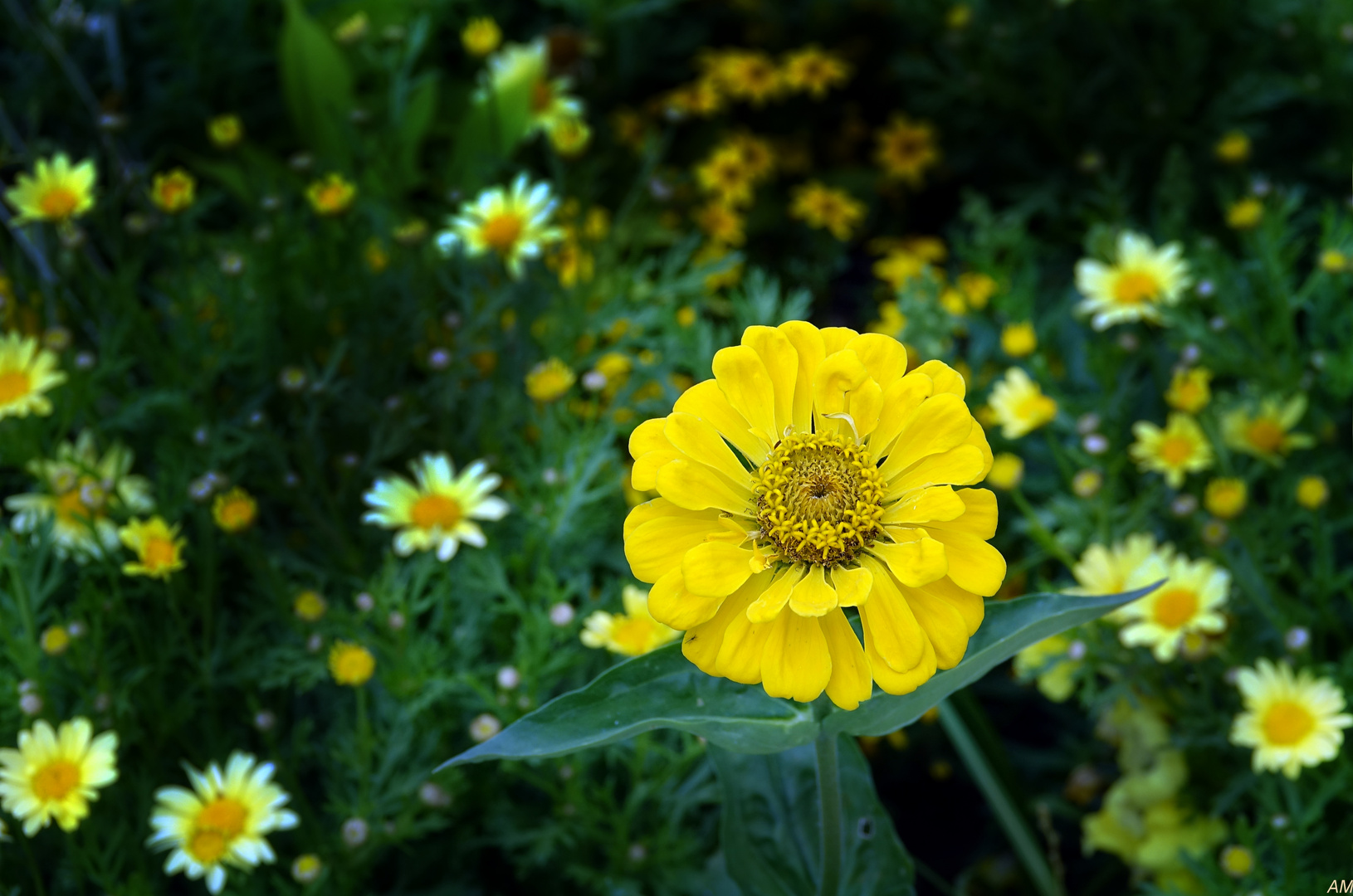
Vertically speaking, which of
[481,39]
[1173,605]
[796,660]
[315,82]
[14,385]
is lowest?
[796,660]

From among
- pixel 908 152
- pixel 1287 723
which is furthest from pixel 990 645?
pixel 908 152

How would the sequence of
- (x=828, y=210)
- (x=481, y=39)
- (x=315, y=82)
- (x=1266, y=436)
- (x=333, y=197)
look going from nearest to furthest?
1. (x=1266, y=436)
2. (x=333, y=197)
3. (x=481, y=39)
4. (x=315, y=82)
5. (x=828, y=210)

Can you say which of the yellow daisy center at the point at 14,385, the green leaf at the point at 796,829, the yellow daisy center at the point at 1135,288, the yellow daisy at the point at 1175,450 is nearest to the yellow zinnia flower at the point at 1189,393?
the yellow daisy at the point at 1175,450

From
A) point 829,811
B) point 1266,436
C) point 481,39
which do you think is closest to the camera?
point 829,811

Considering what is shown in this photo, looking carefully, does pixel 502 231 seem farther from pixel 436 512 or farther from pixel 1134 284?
pixel 1134 284

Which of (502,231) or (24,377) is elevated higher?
(502,231)

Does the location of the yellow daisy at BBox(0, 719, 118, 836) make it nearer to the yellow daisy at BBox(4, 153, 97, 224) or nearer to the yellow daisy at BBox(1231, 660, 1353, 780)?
the yellow daisy at BBox(4, 153, 97, 224)

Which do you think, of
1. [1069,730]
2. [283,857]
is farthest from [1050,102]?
[283,857]

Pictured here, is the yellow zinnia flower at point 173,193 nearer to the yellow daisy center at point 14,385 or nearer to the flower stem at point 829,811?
the yellow daisy center at point 14,385
